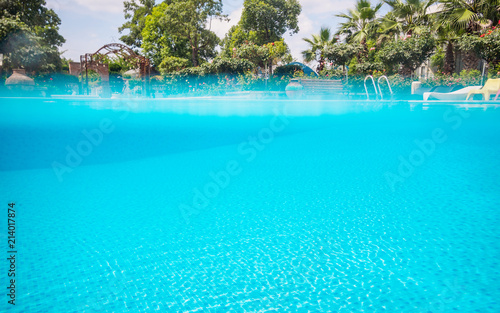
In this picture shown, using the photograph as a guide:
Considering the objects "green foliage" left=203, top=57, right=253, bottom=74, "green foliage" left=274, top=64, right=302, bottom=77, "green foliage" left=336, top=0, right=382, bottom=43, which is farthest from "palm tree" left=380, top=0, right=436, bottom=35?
"green foliage" left=203, top=57, right=253, bottom=74

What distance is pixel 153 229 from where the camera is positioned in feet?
8.46

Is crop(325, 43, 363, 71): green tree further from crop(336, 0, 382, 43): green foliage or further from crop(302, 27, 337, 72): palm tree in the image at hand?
crop(302, 27, 337, 72): palm tree

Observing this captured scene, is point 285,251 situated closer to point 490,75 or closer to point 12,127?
→ point 12,127

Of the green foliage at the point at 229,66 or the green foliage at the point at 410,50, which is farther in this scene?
the green foliage at the point at 229,66

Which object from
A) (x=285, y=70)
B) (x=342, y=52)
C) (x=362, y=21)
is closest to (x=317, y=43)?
(x=362, y=21)

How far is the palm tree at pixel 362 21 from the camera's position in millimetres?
25594

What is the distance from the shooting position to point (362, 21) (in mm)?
27062

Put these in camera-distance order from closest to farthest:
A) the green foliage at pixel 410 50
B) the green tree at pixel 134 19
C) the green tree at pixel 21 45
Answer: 1. the green foliage at pixel 410 50
2. the green tree at pixel 21 45
3. the green tree at pixel 134 19

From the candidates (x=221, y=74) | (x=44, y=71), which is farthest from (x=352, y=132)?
(x=44, y=71)

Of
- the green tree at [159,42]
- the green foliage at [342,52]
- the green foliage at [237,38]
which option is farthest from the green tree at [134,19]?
the green foliage at [342,52]

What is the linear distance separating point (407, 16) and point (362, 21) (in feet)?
12.8

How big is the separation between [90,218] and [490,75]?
18.9m

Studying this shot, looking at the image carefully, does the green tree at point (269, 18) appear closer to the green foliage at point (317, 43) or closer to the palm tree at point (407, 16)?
the green foliage at point (317, 43)

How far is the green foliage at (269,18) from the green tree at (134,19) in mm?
11779
